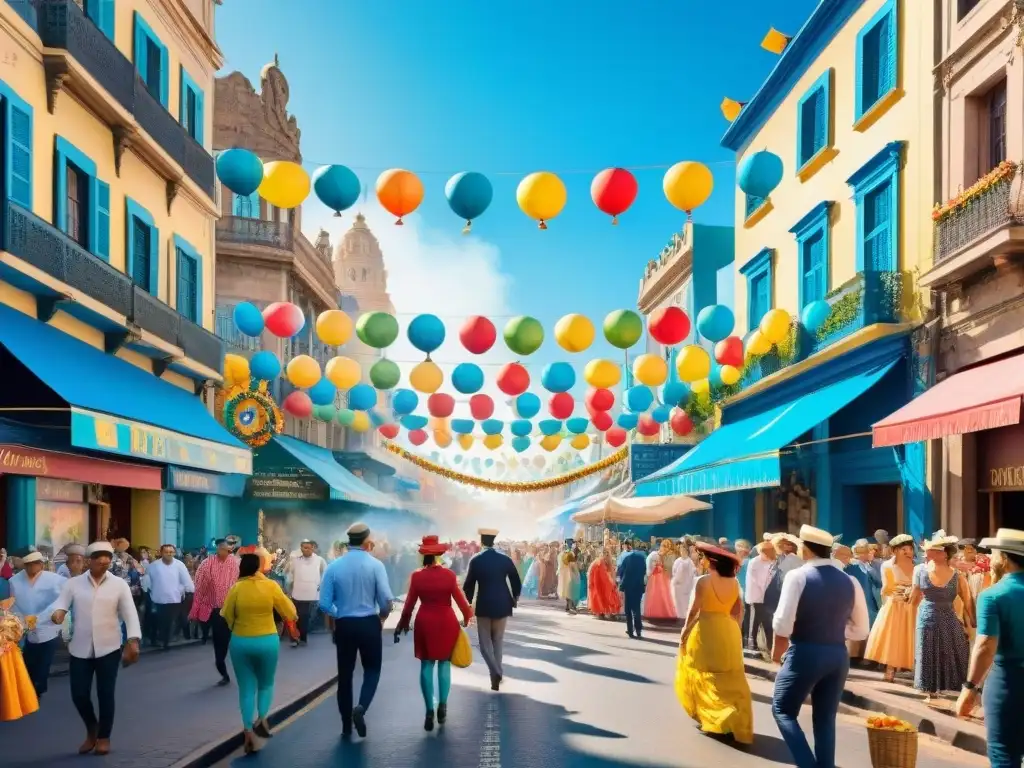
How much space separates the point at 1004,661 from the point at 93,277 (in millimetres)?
14777

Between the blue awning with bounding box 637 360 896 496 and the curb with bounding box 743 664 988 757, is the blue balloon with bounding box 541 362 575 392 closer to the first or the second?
the blue awning with bounding box 637 360 896 496

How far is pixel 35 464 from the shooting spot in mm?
14430

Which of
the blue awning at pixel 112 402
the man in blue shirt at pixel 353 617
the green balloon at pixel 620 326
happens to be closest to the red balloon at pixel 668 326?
the green balloon at pixel 620 326

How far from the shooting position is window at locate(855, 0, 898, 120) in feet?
64.9

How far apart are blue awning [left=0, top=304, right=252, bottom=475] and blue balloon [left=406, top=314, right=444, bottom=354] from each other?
3.81 m

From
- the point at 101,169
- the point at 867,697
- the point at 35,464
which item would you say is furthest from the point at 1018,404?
the point at 101,169

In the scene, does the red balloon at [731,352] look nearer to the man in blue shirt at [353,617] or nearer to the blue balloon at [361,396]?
the blue balloon at [361,396]

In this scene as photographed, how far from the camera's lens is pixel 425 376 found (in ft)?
69.7

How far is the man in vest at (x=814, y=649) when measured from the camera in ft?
24.0

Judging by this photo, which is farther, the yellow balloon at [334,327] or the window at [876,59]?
the window at [876,59]

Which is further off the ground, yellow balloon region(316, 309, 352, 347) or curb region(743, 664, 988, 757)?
yellow balloon region(316, 309, 352, 347)

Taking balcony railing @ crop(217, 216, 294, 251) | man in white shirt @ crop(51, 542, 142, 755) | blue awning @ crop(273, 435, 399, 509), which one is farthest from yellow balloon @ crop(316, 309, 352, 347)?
balcony railing @ crop(217, 216, 294, 251)

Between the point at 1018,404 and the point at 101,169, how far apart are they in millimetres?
14591

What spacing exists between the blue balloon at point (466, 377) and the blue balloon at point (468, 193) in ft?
22.8
